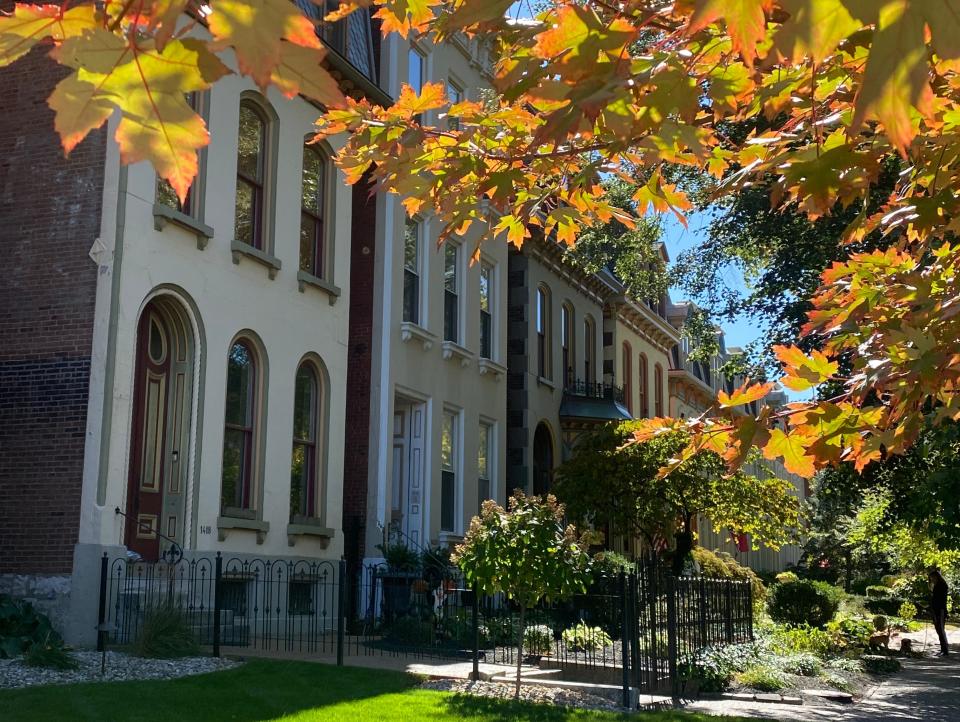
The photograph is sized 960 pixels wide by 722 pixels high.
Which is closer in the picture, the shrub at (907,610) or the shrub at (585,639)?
the shrub at (585,639)

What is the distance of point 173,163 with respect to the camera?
2.72 m

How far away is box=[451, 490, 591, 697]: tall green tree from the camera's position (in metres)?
11.5

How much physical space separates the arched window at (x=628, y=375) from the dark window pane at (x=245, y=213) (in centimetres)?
1927

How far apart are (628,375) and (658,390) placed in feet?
15.7

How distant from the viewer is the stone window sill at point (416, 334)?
65.4 ft

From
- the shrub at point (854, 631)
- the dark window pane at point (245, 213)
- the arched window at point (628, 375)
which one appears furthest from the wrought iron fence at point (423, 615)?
the arched window at point (628, 375)

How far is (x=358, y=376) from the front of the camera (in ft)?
64.1

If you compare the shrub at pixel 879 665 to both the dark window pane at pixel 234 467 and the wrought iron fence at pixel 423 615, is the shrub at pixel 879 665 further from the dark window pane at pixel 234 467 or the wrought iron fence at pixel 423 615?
the dark window pane at pixel 234 467

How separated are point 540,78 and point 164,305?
38.1 feet

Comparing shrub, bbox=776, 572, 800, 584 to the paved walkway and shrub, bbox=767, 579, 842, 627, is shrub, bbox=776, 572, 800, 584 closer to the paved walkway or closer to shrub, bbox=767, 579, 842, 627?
shrub, bbox=767, 579, 842, 627

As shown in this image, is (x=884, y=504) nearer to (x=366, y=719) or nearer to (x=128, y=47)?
(x=366, y=719)

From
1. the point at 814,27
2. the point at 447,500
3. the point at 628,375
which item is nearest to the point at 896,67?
the point at 814,27

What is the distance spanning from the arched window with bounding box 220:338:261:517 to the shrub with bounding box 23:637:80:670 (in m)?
4.47

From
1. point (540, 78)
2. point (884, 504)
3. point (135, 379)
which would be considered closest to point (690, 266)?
point (884, 504)
